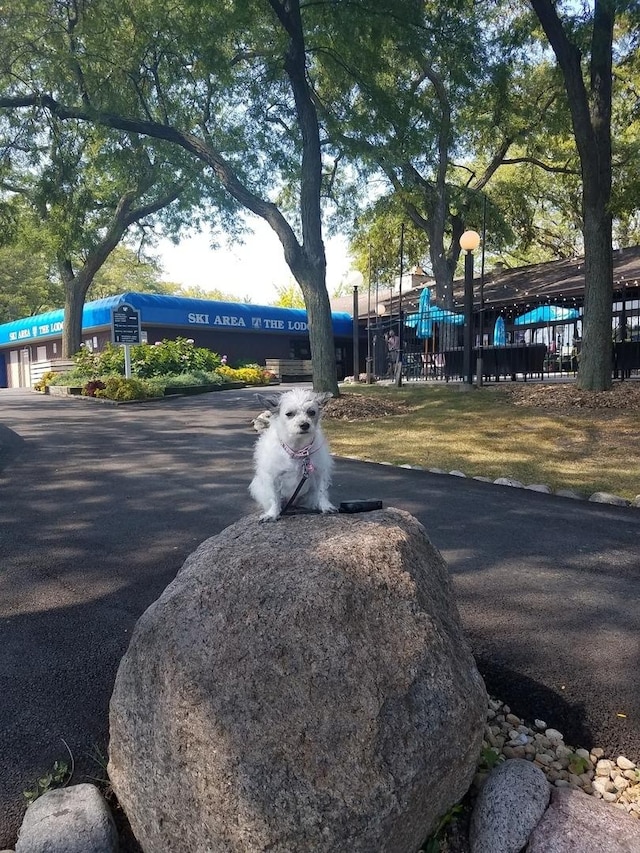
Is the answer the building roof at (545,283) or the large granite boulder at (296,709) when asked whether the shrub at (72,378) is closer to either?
the building roof at (545,283)

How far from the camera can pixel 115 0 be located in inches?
629

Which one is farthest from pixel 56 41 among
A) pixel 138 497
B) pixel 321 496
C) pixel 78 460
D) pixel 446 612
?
pixel 446 612

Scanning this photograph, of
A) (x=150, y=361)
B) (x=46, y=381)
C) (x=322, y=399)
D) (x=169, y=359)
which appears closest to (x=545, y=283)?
(x=169, y=359)

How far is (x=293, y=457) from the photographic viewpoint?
368 cm

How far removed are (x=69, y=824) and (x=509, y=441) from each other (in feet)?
32.0

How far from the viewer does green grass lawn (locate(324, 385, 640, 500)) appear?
8.67 meters

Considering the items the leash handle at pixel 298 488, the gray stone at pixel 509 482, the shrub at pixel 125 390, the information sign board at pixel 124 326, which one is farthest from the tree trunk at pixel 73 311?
the leash handle at pixel 298 488

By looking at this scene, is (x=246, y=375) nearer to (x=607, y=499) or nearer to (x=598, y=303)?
(x=598, y=303)

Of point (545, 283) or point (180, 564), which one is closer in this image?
point (180, 564)

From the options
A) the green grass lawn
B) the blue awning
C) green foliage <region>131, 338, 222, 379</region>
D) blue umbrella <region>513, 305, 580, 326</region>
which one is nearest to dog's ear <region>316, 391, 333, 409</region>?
the green grass lawn

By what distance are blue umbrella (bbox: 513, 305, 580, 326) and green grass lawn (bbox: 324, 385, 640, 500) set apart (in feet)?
26.3

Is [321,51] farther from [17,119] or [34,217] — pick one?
[34,217]

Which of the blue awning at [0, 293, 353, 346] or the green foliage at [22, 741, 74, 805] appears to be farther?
the blue awning at [0, 293, 353, 346]

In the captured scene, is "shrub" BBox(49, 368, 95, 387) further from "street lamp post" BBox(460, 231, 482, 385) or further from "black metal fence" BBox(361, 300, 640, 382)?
"street lamp post" BBox(460, 231, 482, 385)
